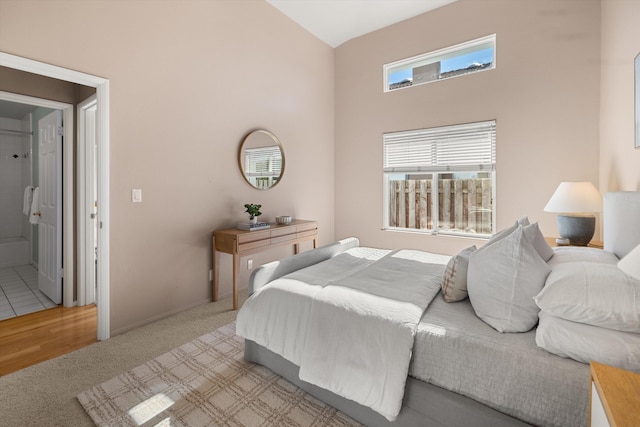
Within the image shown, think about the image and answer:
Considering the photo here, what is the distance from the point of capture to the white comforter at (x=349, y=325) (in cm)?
136

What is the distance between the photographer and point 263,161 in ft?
12.3

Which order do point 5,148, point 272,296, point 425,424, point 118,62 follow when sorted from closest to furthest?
point 425,424, point 272,296, point 118,62, point 5,148

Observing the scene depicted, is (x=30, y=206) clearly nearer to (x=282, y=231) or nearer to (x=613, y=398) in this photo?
(x=282, y=231)

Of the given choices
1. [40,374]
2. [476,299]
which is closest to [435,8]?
[476,299]

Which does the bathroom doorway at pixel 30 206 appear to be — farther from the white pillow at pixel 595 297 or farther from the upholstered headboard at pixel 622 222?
the upholstered headboard at pixel 622 222

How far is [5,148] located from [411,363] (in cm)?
677

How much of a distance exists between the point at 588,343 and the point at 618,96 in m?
2.53

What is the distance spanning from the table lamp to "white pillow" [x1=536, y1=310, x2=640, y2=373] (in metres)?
1.89

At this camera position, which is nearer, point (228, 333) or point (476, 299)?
point (476, 299)

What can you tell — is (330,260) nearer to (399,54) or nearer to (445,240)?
(445,240)

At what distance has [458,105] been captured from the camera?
Result: 382 centimetres

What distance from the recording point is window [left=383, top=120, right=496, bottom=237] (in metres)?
3.74

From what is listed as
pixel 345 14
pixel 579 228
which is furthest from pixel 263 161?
pixel 579 228

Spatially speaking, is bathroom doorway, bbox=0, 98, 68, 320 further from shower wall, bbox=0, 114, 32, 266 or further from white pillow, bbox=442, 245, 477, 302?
white pillow, bbox=442, 245, 477, 302
